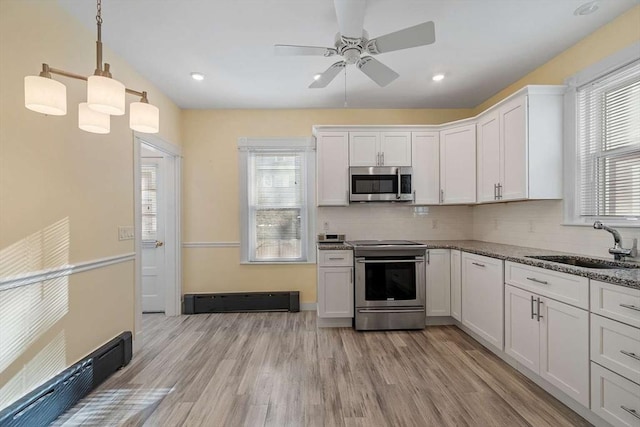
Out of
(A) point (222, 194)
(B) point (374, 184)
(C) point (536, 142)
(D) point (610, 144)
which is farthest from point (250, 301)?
(D) point (610, 144)

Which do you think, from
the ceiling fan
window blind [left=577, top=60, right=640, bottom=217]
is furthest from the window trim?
the ceiling fan

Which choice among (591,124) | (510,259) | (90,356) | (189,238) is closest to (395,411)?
(510,259)

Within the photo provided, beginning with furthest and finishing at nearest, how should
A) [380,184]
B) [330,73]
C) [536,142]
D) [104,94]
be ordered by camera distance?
[380,184] < [536,142] < [330,73] < [104,94]

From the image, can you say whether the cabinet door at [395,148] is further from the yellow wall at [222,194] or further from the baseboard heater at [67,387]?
the baseboard heater at [67,387]

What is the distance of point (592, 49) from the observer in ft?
7.72

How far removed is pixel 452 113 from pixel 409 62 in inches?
63.0

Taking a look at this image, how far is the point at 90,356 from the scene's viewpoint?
217 centimetres

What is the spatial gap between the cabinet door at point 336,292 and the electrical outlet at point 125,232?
6.38 feet

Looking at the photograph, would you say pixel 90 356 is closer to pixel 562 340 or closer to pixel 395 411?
pixel 395 411

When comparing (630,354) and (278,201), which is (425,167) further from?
(630,354)

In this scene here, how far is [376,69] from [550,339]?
2.34 meters

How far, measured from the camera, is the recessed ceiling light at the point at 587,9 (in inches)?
79.0

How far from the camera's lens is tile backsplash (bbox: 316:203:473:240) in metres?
3.93

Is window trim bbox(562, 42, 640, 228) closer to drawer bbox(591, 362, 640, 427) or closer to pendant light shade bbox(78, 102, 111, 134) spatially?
drawer bbox(591, 362, 640, 427)
